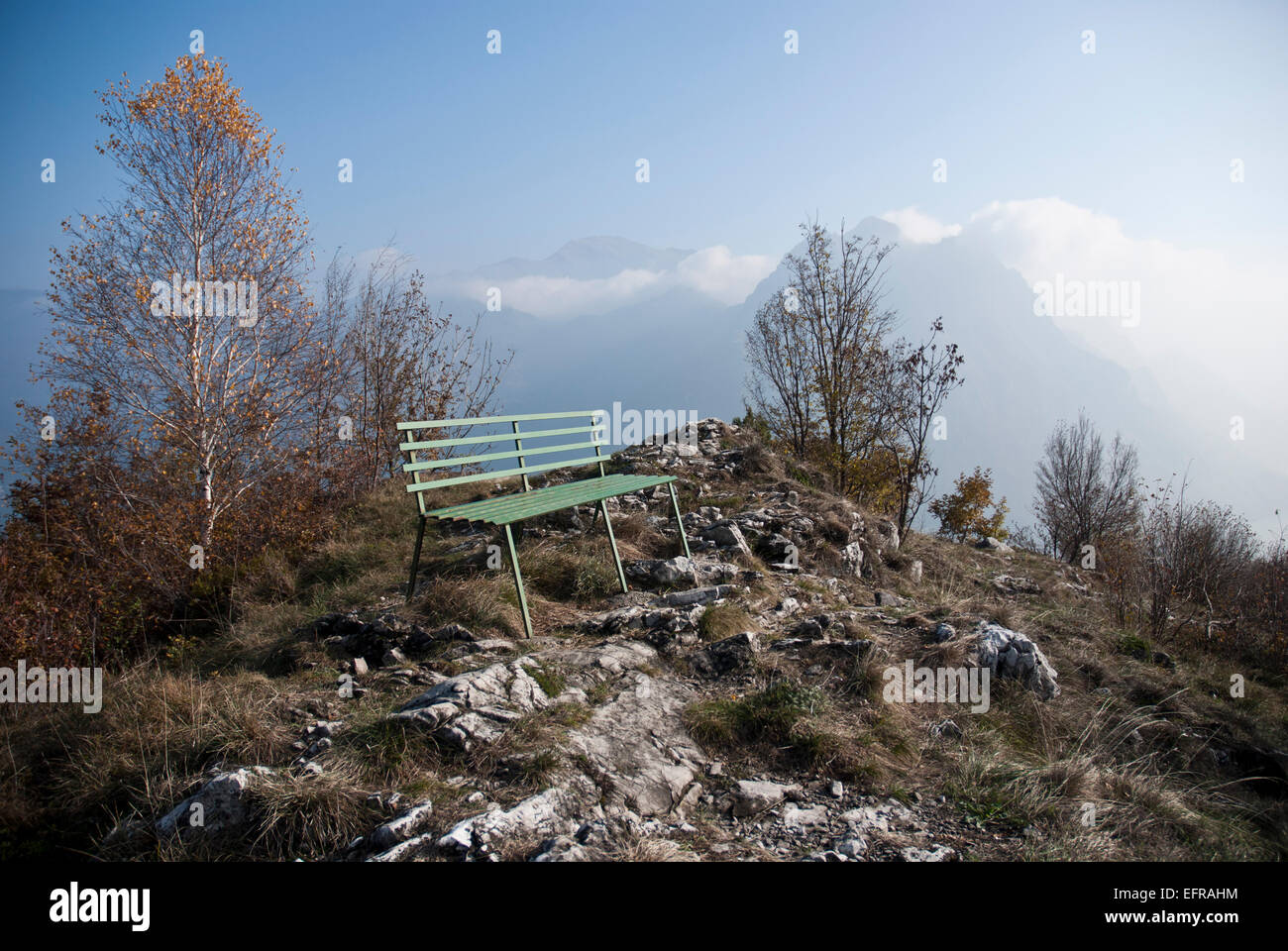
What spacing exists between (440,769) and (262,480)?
7324 millimetres

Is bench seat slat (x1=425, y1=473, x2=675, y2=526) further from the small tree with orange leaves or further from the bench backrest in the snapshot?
the small tree with orange leaves

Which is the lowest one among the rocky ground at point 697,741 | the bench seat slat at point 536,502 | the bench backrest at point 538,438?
the rocky ground at point 697,741

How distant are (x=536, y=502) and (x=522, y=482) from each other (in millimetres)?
1109

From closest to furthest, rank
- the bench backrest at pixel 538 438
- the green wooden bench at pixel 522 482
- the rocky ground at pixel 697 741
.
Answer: the rocky ground at pixel 697 741
the green wooden bench at pixel 522 482
the bench backrest at pixel 538 438

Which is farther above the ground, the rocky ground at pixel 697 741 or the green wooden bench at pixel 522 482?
the green wooden bench at pixel 522 482

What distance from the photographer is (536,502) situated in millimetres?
4488

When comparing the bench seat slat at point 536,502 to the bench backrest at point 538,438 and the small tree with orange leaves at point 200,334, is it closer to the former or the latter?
the bench backrest at point 538,438

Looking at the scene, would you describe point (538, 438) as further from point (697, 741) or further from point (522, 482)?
point (697, 741)

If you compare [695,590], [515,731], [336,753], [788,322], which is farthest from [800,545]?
[788,322]

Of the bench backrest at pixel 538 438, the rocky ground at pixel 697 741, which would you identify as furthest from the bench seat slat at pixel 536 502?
the rocky ground at pixel 697 741

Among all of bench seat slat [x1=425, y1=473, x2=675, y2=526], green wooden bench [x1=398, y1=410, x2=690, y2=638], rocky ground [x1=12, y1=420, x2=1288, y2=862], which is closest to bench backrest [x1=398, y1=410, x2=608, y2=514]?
green wooden bench [x1=398, y1=410, x2=690, y2=638]

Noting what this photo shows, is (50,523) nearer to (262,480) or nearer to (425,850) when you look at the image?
(262,480)

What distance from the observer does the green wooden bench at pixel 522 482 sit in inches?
156

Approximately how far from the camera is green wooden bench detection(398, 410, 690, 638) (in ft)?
13.0
